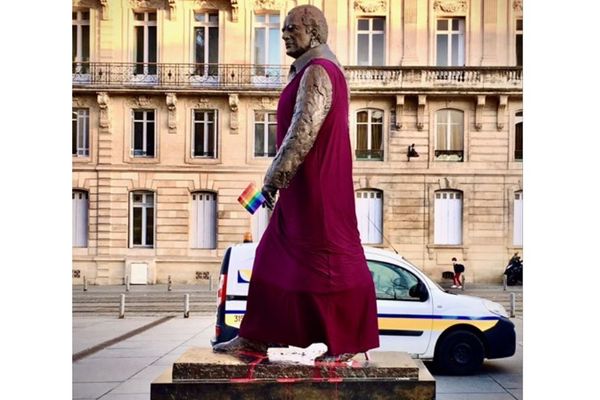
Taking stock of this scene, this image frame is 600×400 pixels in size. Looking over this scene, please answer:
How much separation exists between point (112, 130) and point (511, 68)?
3.74 meters

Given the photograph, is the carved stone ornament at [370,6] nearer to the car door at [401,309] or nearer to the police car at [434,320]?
the police car at [434,320]

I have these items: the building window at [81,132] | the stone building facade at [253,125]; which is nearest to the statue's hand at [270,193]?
the stone building facade at [253,125]

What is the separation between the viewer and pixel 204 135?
24.3 ft

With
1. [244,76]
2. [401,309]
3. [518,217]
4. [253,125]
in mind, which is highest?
[244,76]

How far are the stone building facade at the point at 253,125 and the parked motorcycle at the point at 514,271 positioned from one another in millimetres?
126

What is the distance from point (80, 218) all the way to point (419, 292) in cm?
308

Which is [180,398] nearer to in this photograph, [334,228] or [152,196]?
[334,228]

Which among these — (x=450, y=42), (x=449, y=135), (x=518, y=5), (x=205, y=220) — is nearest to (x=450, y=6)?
(x=450, y=42)

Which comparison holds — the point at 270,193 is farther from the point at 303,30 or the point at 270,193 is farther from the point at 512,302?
the point at 512,302

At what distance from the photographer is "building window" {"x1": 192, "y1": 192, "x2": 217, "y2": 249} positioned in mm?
7113

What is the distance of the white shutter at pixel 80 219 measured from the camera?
6617mm

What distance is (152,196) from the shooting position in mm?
7105
